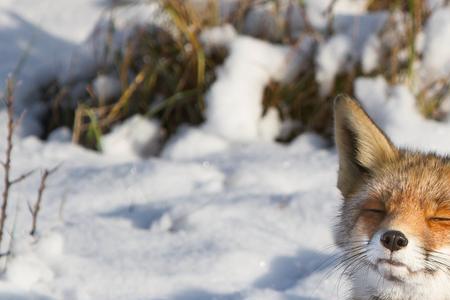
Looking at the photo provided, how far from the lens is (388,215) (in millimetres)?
3178

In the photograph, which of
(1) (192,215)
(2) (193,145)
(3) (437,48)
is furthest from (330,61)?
(1) (192,215)

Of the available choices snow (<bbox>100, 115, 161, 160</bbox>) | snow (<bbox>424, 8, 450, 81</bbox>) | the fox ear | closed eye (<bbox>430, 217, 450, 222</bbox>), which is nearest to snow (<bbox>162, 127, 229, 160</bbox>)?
snow (<bbox>100, 115, 161, 160</bbox>)

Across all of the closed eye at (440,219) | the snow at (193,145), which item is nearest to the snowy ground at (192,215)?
the snow at (193,145)

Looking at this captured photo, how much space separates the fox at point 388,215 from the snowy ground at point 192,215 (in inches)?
15.3

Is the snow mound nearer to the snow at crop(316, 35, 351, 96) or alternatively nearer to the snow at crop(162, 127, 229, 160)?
the snow at crop(162, 127, 229, 160)

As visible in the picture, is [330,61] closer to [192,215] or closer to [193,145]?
[193,145]

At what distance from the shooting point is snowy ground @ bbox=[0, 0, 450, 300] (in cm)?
414

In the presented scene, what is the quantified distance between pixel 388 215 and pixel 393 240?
211 mm

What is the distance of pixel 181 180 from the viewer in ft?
17.4

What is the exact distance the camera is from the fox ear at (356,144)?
357 cm

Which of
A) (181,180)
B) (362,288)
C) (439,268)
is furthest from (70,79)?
(439,268)

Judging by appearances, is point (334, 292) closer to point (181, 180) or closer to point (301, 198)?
point (301, 198)

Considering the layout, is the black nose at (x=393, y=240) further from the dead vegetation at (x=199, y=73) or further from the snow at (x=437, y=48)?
the snow at (x=437, y=48)

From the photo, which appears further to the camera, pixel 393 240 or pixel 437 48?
pixel 437 48
